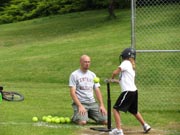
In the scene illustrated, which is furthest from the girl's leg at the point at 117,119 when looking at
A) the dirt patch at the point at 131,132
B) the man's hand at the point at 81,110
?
the man's hand at the point at 81,110

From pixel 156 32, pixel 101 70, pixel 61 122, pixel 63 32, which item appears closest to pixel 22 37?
pixel 63 32

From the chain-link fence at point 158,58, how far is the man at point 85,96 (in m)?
1.73

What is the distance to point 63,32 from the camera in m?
28.5

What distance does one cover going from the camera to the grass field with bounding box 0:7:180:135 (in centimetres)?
916

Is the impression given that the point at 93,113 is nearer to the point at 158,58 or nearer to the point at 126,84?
the point at 126,84

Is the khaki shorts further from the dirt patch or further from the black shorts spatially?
the black shorts

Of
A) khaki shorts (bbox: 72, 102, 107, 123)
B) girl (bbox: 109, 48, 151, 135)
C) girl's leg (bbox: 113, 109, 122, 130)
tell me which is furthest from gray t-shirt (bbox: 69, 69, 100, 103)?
girl's leg (bbox: 113, 109, 122, 130)

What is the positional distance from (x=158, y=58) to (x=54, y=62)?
13.9 ft

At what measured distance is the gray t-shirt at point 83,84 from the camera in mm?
8930

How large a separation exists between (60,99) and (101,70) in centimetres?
518

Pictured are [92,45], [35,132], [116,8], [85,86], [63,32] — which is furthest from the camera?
[116,8]

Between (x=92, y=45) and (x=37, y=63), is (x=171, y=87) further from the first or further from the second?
(x=92, y=45)

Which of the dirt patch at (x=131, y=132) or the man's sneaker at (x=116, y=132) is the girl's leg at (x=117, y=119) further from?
the dirt patch at (x=131, y=132)

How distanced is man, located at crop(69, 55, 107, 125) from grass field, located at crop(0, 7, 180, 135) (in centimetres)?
33
